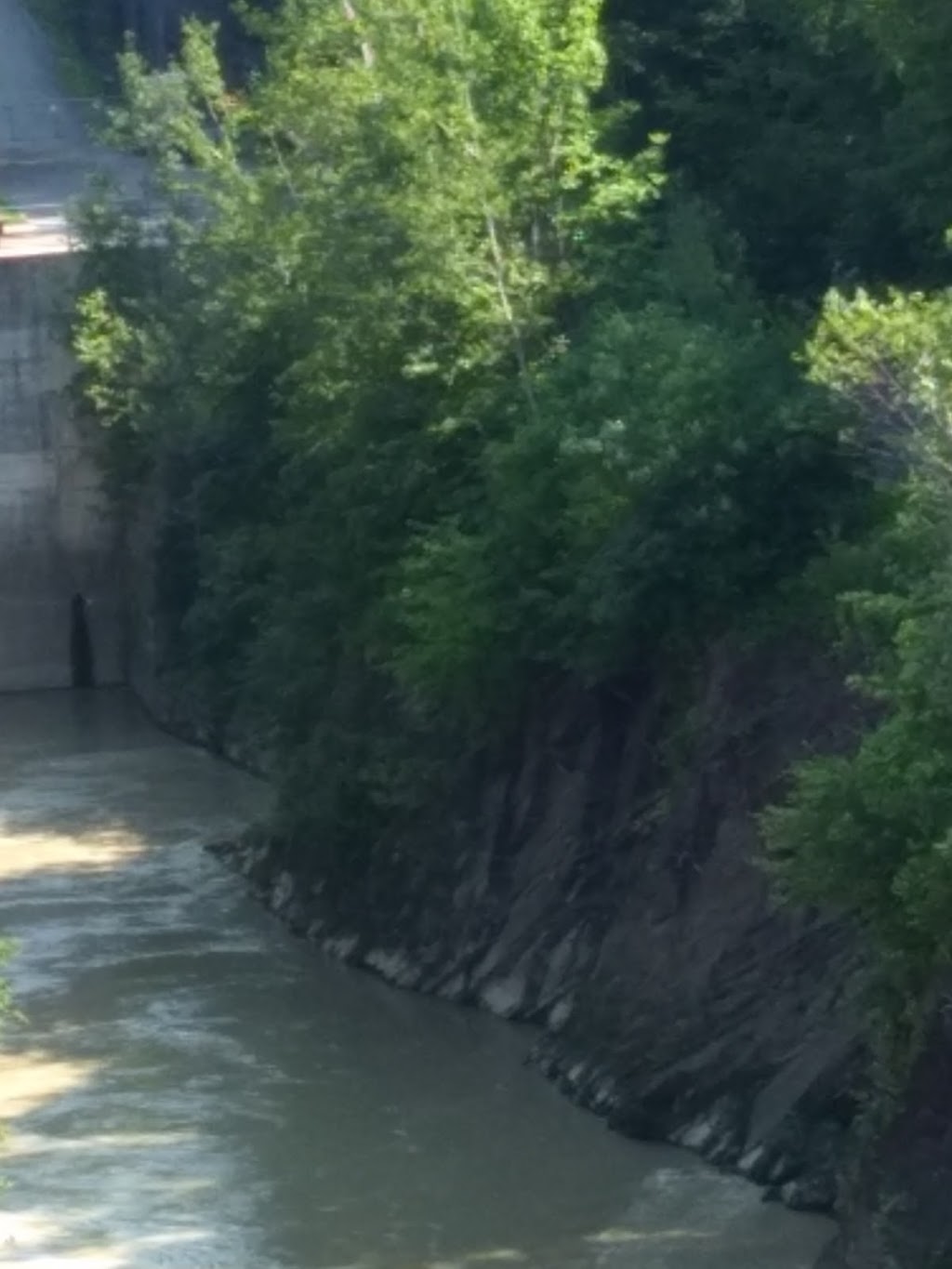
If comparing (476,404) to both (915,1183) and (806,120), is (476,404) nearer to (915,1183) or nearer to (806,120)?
(806,120)

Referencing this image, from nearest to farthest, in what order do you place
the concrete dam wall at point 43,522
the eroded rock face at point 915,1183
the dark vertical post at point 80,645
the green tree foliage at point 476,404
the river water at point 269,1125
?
1. the eroded rock face at point 915,1183
2. the river water at point 269,1125
3. the green tree foliage at point 476,404
4. the concrete dam wall at point 43,522
5. the dark vertical post at point 80,645

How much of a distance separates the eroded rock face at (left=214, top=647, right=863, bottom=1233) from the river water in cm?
40

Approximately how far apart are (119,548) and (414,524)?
57.3 feet

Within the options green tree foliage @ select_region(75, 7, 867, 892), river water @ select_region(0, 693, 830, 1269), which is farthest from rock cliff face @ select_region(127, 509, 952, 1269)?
green tree foliage @ select_region(75, 7, 867, 892)

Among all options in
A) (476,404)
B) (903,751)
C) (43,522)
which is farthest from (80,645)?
(903,751)

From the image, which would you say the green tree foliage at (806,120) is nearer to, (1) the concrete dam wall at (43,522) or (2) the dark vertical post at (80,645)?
(1) the concrete dam wall at (43,522)

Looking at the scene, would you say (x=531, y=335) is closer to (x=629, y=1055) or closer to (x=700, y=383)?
(x=700, y=383)

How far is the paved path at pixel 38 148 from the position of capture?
5203 cm

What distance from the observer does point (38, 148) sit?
63.3 m

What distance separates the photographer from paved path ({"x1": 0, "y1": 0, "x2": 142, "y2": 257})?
52031 millimetres

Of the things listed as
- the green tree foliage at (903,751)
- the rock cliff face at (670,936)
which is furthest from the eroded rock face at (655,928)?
the green tree foliage at (903,751)

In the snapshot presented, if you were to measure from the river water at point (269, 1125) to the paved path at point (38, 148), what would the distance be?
17.1 metres

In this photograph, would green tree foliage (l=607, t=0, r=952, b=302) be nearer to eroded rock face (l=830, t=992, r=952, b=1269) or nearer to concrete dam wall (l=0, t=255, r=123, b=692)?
eroded rock face (l=830, t=992, r=952, b=1269)

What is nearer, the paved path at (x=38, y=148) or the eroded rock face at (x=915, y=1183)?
the eroded rock face at (x=915, y=1183)
